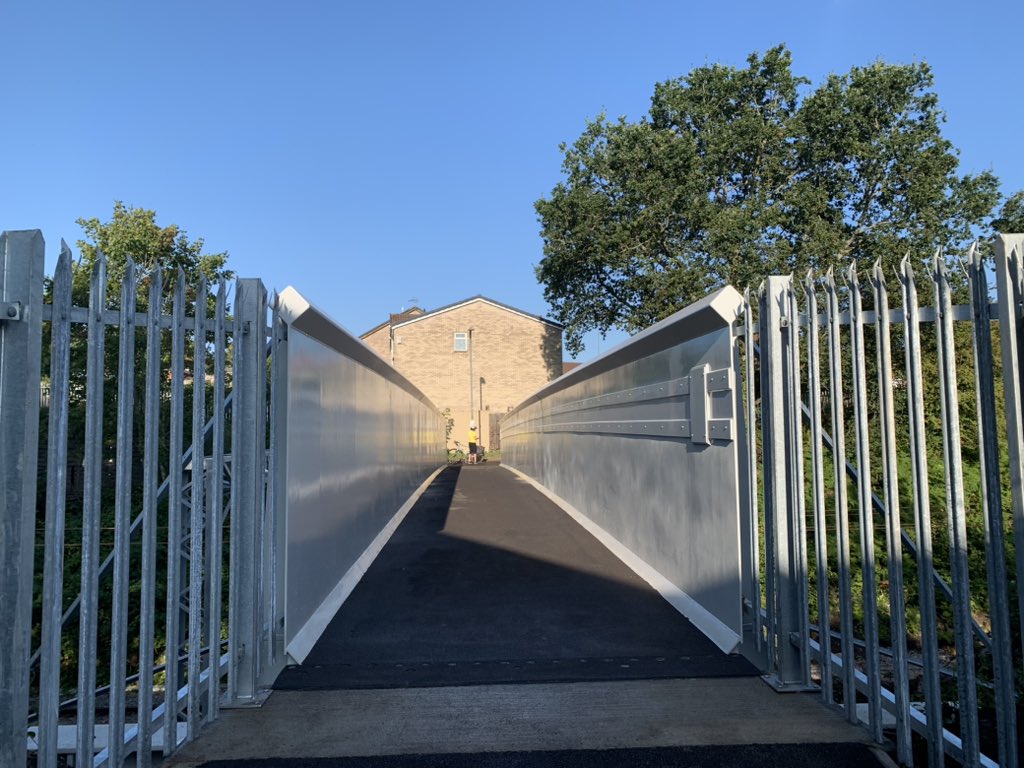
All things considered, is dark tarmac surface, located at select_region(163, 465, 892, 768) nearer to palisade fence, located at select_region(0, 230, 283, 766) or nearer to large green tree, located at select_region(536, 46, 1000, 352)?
palisade fence, located at select_region(0, 230, 283, 766)

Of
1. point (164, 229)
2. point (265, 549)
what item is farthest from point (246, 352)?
point (164, 229)

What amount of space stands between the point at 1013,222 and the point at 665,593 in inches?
917

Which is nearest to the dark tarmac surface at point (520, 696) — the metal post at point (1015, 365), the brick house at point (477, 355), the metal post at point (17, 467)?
the metal post at point (17, 467)

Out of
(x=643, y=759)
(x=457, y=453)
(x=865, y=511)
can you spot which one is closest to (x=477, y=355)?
(x=457, y=453)

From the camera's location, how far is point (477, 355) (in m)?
40.8

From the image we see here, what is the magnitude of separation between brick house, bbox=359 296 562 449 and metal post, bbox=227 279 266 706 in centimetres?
3653

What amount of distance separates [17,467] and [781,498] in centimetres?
334

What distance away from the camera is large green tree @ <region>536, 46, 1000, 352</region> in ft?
76.2

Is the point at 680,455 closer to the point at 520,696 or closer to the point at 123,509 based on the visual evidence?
the point at 520,696

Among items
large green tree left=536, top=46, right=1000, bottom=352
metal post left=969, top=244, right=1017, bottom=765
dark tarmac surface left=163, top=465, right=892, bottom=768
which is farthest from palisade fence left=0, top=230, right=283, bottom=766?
large green tree left=536, top=46, right=1000, bottom=352

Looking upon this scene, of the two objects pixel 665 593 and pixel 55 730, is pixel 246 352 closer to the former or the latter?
pixel 55 730

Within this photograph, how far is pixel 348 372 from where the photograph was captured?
650 cm

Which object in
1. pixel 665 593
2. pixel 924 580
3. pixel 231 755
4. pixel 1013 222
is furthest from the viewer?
pixel 1013 222

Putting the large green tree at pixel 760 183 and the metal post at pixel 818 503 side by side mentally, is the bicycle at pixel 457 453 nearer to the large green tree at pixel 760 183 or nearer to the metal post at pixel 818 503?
the large green tree at pixel 760 183
